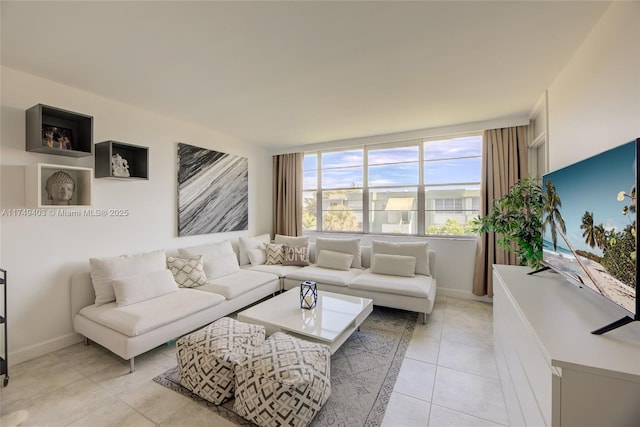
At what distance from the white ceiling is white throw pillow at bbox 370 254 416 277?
188cm

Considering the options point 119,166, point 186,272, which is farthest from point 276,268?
point 119,166

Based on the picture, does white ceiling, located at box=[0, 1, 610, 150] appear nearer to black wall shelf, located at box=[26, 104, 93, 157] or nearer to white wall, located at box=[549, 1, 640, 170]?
white wall, located at box=[549, 1, 640, 170]

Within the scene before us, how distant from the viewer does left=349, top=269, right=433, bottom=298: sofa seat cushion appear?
9.67ft

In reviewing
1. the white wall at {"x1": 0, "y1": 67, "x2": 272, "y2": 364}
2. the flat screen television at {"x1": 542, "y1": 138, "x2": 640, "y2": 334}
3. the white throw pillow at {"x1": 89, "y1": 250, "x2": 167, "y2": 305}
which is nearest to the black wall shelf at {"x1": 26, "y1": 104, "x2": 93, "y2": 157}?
the white wall at {"x1": 0, "y1": 67, "x2": 272, "y2": 364}

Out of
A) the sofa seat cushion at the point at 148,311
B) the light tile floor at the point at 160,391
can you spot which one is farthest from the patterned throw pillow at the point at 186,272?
the light tile floor at the point at 160,391

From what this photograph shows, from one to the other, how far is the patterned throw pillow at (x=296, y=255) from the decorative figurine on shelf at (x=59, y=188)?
2654 millimetres

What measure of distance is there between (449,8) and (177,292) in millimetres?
3249

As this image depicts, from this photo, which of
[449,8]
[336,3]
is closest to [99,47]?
[336,3]

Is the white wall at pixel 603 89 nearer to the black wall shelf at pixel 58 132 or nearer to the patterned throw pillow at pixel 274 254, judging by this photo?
the patterned throw pillow at pixel 274 254

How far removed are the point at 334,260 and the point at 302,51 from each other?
9.03 ft

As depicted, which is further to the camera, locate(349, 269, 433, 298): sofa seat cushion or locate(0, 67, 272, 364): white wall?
locate(349, 269, 433, 298): sofa seat cushion

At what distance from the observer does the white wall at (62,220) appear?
2209 millimetres

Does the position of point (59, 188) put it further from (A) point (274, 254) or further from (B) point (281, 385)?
(A) point (274, 254)

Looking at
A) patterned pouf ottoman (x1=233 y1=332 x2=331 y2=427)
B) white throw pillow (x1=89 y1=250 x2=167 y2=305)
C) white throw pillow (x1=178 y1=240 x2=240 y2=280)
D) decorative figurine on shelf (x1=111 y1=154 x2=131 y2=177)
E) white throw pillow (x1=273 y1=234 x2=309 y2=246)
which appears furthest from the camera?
white throw pillow (x1=273 y1=234 x2=309 y2=246)
